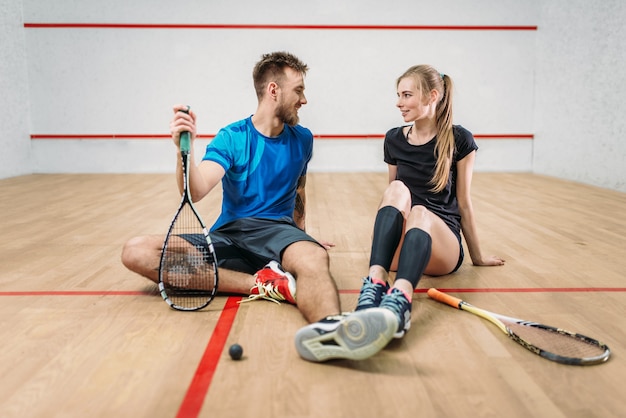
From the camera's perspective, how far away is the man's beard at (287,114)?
235 cm

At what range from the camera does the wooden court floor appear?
141 cm

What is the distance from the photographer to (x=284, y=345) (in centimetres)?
177

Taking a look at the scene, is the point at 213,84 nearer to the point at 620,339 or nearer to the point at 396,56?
the point at 396,56

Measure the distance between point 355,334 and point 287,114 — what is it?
1.08 meters

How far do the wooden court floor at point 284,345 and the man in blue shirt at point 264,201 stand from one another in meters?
0.11

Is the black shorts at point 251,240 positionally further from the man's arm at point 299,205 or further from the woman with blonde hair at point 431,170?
the woman with blonde hair at point 431,170

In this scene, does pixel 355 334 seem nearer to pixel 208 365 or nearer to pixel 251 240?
pixel 208 365

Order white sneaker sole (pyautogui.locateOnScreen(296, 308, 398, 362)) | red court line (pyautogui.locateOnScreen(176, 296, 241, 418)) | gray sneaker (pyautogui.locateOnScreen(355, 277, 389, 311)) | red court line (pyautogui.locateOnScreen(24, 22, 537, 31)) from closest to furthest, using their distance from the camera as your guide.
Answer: red court line (pyautogui.locateOnScreen(176, 296, 241, 418)), white sneaker sole (pyautogui.locateOnScreen(296, 308, 398, 362)), gray sneaker (pyautogui.locateOnScreen(355, 277, 389, 311)), red court line (pyautogui.locateOnScreen(24, 22, 537, 31))

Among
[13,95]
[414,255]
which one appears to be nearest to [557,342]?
[414,255]

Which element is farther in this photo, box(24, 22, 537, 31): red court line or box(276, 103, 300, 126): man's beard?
box(24, 22, 537, 31): red court line

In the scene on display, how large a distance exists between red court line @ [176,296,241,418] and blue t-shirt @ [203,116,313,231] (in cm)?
37

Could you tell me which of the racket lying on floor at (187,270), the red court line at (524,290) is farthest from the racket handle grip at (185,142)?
the red court line at (524,290)

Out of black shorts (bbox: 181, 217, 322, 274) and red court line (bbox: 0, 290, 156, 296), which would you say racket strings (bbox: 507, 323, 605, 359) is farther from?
red court line (bbox: 0, 290, 156, 296)

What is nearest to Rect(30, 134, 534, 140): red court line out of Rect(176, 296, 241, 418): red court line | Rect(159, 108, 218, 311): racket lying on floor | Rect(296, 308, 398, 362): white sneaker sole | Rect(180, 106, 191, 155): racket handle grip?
Rect(159, 108, 218, 311): racket lying on floor
